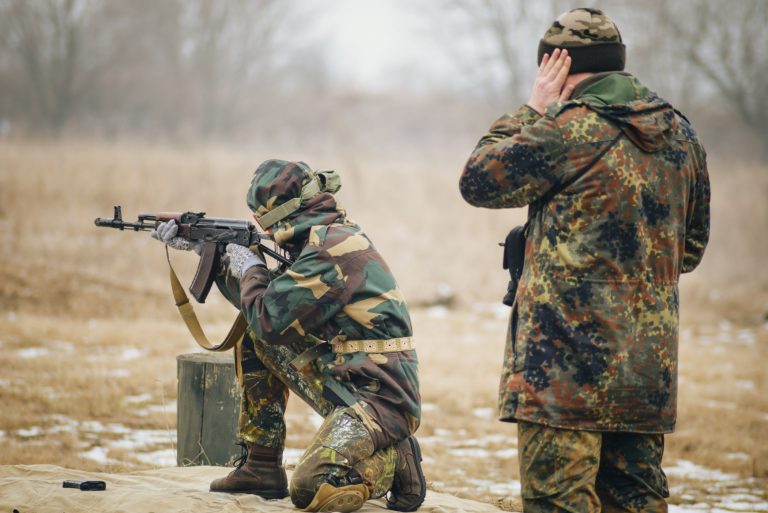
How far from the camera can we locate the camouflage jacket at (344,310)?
12.3 ft

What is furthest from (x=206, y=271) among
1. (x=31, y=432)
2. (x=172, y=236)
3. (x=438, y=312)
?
(x=438, y=312)

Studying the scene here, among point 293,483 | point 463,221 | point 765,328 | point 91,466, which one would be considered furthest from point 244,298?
point 463,221

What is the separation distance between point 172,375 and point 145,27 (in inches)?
797

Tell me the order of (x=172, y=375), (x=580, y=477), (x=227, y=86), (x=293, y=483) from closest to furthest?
(x=580, y=477) → (x=293, y=483) → (x=172, y=375) → (x=227, y=86)

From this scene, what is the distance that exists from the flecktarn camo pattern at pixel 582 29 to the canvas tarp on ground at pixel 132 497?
2202 millimetres

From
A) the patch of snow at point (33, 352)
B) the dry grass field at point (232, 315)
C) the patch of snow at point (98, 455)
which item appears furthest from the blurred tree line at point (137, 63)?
the patch of snow at point (98, 455)

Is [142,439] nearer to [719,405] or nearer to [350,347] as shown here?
[350,347]

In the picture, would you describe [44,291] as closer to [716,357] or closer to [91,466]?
[91,466]

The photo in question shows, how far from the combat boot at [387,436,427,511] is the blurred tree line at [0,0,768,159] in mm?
18979

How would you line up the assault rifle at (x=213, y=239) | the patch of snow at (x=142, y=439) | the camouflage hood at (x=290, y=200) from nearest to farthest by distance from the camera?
the camouflage hood at (x=290, y=200), the assault rifle at (x=213, y=239), the patch of snow at (x=142, y=439)

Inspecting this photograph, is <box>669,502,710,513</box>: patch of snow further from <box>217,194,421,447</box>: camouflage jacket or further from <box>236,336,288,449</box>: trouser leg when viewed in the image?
<box>236,336,288,449</box>: trouser leg

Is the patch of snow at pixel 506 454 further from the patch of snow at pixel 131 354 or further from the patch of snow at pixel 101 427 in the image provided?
the patch of snow at pixel 131 354

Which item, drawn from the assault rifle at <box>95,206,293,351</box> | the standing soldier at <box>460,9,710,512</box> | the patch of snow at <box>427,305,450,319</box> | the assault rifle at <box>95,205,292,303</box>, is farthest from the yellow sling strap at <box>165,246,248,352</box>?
the patch of snow at <box>427,305,450,319</box>

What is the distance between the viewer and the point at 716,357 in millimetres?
10789
